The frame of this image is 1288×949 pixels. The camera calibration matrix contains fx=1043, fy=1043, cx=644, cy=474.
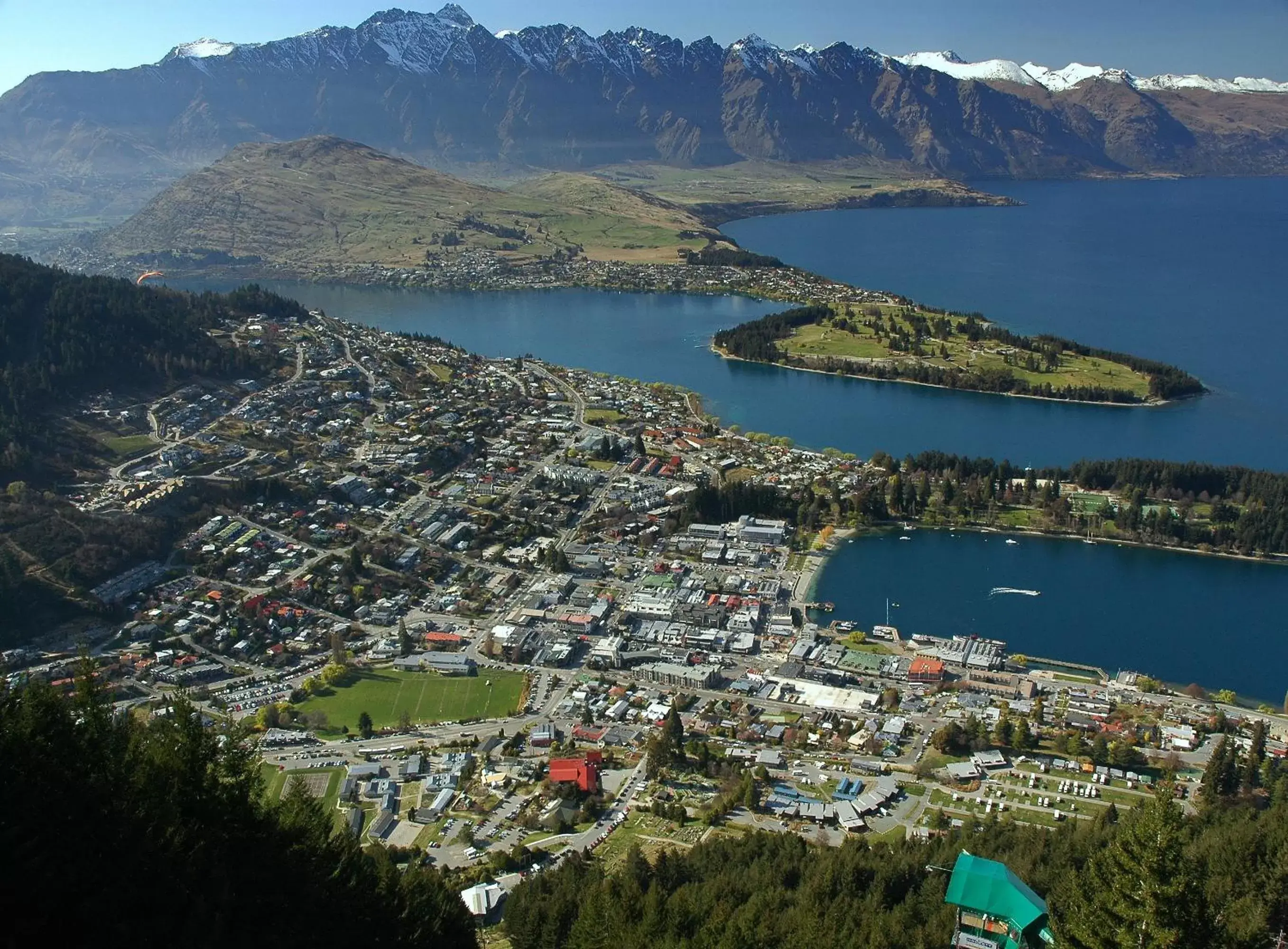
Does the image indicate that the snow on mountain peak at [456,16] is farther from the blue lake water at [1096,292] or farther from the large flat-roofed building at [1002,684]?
the large flat-roofed building at [1002,684]

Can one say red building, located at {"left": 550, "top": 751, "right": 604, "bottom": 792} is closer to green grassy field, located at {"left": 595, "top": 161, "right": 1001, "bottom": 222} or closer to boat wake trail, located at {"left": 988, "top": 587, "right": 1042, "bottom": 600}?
boat wake trail, located at {"left": 988, "top": 587, "right": 1042, "bottom": 600}

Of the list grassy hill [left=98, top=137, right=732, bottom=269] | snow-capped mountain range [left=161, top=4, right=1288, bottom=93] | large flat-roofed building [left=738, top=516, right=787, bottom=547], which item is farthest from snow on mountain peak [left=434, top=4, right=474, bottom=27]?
large flat-roofed building [left=738, top=516, right=787, bottom=547]

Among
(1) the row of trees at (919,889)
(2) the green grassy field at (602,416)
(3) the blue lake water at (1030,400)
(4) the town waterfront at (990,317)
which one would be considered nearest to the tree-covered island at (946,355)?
(4) the town waterfront at (990,317)

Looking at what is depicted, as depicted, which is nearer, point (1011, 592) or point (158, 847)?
point (158, 847)

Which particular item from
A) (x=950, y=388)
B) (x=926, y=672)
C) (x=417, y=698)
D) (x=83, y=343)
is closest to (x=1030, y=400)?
(x=950, y=388)

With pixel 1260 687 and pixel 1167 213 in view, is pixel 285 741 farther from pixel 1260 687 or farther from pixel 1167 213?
pixel 1167 213

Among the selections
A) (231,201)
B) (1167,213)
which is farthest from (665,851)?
(1167,213)

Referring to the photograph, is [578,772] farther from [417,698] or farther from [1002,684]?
[1002,684]
